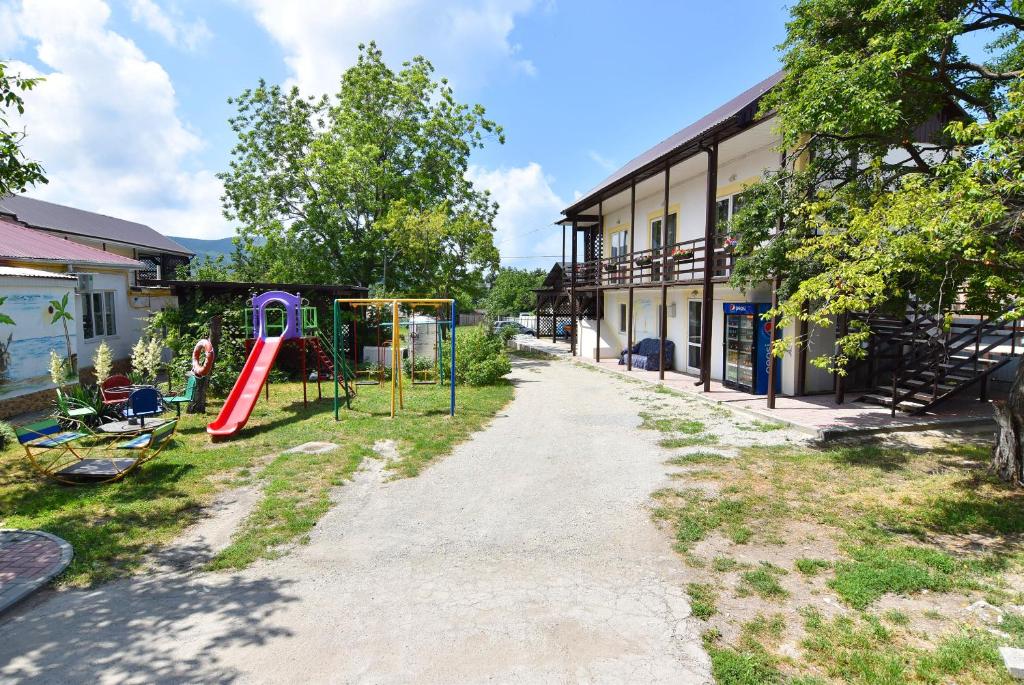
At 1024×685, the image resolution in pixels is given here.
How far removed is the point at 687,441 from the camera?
32.6 ft

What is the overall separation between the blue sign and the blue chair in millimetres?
13344

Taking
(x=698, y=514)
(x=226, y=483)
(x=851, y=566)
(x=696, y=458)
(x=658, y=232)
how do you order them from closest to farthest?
1. (x=851, y=566)
2. (x=698, y=514)
3. (x=226, y=483)
4. (x=696, y=458)
5. (x=658, y=232)

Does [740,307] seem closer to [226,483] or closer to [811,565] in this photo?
[811,565]

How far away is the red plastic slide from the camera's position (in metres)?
10.3

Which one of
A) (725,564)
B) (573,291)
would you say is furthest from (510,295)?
(725,564)

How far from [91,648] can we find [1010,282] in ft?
33.6

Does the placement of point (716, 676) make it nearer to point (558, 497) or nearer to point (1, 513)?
point (558, 497)

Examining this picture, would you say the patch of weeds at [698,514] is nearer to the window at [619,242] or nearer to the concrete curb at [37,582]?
the concrete curb at [37,582]

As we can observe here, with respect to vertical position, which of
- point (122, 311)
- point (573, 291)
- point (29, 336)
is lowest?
point (29, 336)

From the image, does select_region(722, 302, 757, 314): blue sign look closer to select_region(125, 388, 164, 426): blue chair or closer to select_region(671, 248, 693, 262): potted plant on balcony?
select_region(671, 248, 693, 262): potted plant on balcony

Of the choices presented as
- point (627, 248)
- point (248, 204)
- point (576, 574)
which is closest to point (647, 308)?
point (627, 248)

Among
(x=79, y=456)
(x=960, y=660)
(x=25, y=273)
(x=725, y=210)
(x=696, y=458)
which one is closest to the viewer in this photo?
(x=960, y=660)

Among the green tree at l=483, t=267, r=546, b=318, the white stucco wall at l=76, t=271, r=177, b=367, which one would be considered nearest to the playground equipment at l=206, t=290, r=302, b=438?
the white stucco wall at l=76, t=271, r=177, b=367

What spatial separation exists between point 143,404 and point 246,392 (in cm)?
202
